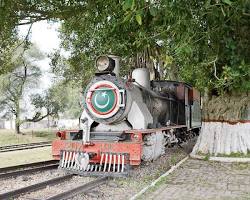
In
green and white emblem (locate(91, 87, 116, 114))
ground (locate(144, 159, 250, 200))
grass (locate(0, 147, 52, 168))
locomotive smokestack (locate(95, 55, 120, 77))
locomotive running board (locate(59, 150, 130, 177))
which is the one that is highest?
locomotive smokestack (locate(95, 55, 120, 77))

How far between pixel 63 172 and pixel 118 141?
5.40ft

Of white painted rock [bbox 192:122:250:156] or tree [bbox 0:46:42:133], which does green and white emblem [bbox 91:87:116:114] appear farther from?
tree [bbox 0:46:42:133]

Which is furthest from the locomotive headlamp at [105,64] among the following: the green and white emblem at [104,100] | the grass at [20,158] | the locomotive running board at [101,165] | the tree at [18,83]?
the tree at [18,83]

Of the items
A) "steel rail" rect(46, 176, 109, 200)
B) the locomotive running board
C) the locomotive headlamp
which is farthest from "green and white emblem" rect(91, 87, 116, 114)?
"steel rail" rect(46, 176, 109, 200)

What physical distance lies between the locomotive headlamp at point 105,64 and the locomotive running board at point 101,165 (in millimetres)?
2112

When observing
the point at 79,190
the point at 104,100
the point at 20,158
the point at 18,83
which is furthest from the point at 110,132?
the point at 18,83

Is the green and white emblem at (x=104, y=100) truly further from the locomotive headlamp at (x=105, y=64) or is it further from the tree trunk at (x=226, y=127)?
the tree trunk at (x=226, y=127)

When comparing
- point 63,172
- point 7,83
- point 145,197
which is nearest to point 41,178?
point 63,172

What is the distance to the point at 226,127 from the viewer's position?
11.3 meters

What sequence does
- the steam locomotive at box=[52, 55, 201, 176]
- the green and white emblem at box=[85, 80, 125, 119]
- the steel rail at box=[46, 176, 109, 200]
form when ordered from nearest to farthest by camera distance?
1. the steel rail at box=[46, 176, 109, 200]
2. the steam locomotive at box=[52, 55, 201, 176]
3. the green and white emblem at box=[85, 80, 125, 119]

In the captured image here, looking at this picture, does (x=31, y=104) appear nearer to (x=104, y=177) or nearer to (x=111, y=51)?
(x=111, y=51)

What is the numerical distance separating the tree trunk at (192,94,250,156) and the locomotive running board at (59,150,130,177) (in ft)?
12.4

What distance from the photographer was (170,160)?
36.1ft

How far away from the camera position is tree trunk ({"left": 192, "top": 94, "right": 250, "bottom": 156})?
11.1 m
